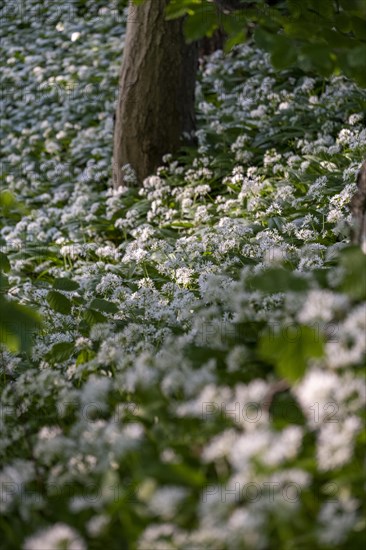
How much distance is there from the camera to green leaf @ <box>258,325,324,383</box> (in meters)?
1.43

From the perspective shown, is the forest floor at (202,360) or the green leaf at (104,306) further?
the green leaf at (104,306)

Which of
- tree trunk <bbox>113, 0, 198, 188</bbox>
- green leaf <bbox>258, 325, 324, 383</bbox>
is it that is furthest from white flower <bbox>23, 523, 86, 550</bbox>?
tree trunk <bbox>113, 0, 198, 188</bbox>

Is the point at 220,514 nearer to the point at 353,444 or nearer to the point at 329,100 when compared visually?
the point at 353,444

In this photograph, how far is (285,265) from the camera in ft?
10.2

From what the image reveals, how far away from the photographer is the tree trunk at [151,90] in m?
5.38

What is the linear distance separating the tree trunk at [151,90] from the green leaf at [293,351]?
168 inches

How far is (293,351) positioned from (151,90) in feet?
14.1

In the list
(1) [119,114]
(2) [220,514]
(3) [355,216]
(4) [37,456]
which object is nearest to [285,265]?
(3) [355,216]

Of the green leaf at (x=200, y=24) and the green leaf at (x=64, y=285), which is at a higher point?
the green leaf at (x=200, y=24)

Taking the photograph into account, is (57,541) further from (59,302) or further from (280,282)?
(59,302)

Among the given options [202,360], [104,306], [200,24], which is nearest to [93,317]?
[104,306]

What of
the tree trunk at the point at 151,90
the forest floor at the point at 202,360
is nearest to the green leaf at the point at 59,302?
the forest floor at the point at 202,360

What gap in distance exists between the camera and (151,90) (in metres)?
5.45

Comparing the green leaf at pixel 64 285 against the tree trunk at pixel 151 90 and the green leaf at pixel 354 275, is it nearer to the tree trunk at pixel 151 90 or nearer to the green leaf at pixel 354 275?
the green leaf at pixel 354 275
